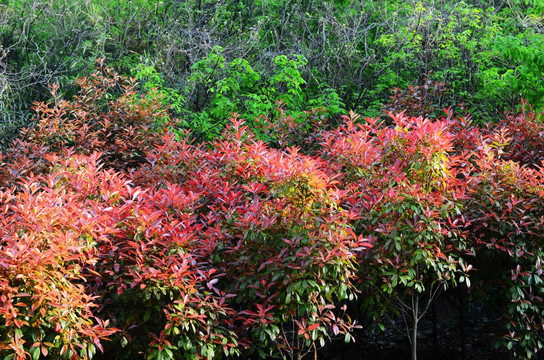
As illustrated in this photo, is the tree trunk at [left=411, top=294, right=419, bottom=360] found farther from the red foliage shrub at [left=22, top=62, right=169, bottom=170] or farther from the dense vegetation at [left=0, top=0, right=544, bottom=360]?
the red foliage shrub at [left=22, top=62, right=169, bottom=170]

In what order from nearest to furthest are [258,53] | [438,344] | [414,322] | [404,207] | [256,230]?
[256,230], [404,207], [414,322], [438,344], [258,53]

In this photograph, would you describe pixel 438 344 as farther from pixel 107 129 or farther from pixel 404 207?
pixel 107 129

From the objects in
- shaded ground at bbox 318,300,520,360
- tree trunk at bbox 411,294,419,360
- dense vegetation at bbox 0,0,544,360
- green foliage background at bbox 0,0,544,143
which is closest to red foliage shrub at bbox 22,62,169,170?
dense vegetation at bbox 0,0,544,360

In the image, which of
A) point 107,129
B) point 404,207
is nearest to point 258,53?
point 107,129

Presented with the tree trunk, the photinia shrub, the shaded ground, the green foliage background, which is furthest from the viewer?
the green foliage background

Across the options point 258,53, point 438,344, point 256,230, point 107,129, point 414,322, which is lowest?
point 438,344

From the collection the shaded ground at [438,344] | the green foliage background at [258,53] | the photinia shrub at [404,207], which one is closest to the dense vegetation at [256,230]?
the photinia shrub at [404,207]

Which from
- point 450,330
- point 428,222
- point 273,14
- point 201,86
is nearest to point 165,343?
point 428,222

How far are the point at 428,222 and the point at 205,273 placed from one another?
5.34ft

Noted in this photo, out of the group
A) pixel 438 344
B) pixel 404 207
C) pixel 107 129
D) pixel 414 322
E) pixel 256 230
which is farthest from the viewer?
pixel 107 129

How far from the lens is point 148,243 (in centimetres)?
361

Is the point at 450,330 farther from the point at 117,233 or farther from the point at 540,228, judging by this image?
the point at 117,233

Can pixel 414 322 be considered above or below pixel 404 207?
below

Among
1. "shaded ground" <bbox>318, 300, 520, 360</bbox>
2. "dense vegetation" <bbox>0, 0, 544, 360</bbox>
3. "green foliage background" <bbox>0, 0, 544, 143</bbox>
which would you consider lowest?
"shaded ground" <bbox>318, 300, 520, 360</bbox>
